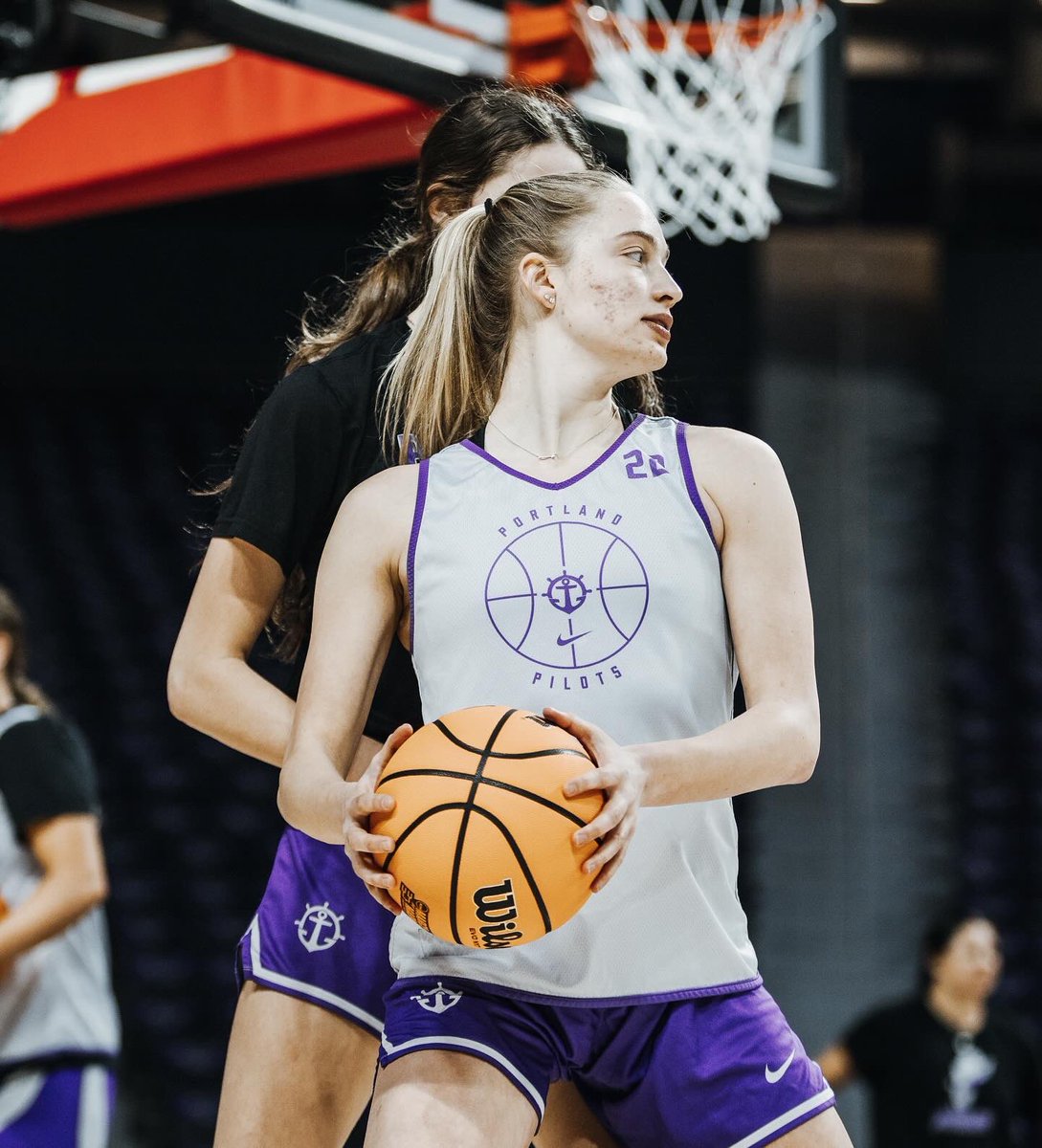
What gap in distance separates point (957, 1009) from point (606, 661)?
485 centimetres

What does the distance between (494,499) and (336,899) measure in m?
0.67

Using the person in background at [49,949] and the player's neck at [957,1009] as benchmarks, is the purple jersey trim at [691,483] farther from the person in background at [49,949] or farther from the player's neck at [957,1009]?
the player's neck at [957,1009]

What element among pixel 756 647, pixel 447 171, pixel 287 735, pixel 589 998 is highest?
pixel 447 171

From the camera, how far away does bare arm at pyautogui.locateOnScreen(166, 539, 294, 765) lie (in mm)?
2389

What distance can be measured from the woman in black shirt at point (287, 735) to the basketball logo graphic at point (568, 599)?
349 mm

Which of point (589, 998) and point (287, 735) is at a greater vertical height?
point (287, 735)

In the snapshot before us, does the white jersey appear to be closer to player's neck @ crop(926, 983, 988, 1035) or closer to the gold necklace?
the gold necklace

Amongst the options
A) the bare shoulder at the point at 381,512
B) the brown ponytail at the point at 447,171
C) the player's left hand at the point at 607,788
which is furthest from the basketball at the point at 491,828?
the brown ponytail at the point at 447,171

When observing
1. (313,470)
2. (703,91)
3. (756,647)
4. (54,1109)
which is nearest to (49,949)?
(54,1109)

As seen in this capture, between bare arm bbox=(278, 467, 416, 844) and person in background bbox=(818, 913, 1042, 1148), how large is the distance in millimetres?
4693

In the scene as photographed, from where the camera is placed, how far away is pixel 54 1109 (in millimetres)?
3969

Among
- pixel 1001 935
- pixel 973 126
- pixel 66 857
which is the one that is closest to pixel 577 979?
pixel 66 857

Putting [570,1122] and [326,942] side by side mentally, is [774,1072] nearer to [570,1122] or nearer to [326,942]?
[570,1122]

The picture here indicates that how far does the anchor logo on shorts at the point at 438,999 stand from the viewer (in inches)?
86.0
